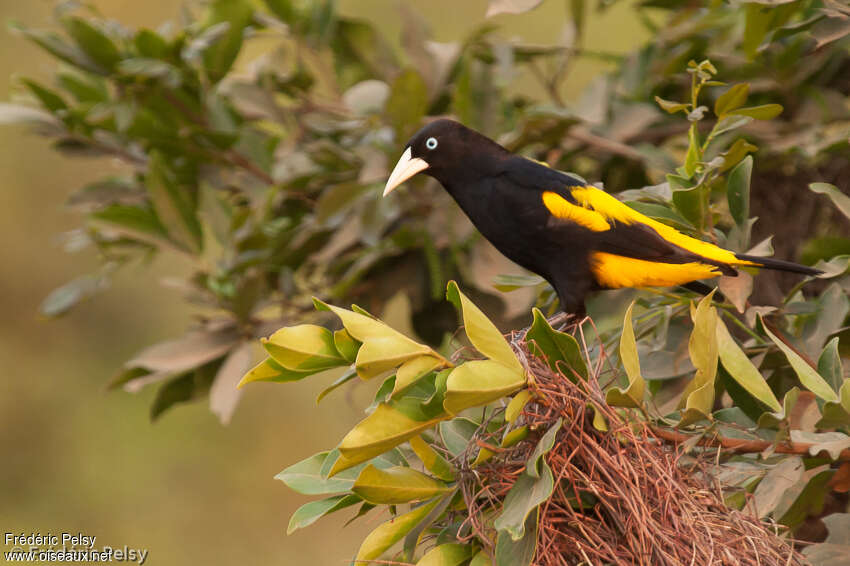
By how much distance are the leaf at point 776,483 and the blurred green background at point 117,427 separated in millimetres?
2398

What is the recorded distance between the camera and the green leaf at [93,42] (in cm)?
215

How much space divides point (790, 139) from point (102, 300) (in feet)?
9.69

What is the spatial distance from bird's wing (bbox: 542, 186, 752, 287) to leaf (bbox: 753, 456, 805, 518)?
1.01ft

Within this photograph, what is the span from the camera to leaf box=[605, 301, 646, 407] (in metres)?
0.92

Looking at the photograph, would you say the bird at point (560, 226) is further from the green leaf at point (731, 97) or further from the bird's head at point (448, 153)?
the green leaf at point (731, 97)

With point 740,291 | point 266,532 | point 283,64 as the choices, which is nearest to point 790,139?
point 740,291

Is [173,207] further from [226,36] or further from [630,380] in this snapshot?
[630,380]

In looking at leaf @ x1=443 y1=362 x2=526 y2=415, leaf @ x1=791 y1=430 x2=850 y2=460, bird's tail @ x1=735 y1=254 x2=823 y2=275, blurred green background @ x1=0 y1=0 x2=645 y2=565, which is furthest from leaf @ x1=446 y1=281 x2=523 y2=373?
blurred green background @ x1=0 y1=0 x2=645 y2=565

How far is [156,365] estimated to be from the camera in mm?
1989

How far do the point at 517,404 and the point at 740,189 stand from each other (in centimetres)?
60

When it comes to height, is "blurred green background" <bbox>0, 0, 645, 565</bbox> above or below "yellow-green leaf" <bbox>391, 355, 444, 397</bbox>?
below

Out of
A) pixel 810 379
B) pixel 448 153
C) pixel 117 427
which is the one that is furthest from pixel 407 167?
pixel 117 427

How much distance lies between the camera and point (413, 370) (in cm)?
87

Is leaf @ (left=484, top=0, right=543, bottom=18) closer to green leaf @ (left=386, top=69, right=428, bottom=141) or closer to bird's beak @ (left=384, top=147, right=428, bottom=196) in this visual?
bird's beak @ (left=384, top=147, right=428, bottom=196)
